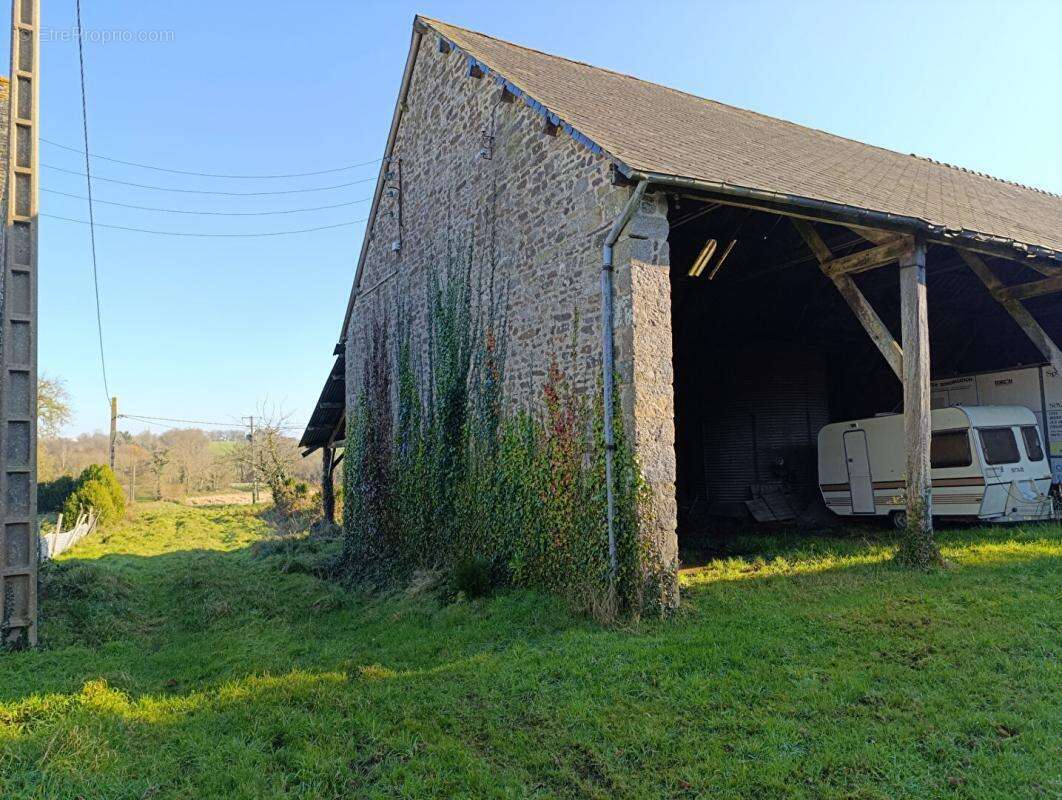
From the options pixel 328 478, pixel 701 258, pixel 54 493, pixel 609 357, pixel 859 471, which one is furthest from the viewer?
pixel 54 493

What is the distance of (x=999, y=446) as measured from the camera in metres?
10.5

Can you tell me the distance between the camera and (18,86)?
7.17m

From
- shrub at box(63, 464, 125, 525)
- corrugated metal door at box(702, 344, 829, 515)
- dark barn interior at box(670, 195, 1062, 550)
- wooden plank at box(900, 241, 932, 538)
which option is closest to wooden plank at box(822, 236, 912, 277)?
wooden plank at box(900, 241, 932, 538)

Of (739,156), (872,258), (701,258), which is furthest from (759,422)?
(739,156)

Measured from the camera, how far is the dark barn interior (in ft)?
41.7

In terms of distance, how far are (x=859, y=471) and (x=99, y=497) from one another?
2264 centimetres

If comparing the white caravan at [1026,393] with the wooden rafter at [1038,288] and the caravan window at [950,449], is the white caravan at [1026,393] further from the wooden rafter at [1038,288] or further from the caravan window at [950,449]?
the caravan window at [950,449]

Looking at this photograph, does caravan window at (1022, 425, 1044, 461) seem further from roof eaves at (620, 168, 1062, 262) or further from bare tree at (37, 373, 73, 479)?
bare tree at (37, 373, 73, 479)

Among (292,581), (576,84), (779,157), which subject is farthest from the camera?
(292,581)

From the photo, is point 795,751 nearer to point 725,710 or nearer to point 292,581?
point 725,710

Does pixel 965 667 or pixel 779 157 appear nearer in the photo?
pixel 965 667

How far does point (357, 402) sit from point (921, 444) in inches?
385

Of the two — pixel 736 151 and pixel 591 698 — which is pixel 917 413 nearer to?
A: pixel 736 151

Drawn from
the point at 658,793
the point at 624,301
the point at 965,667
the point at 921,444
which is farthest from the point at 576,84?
the point at 658,793
